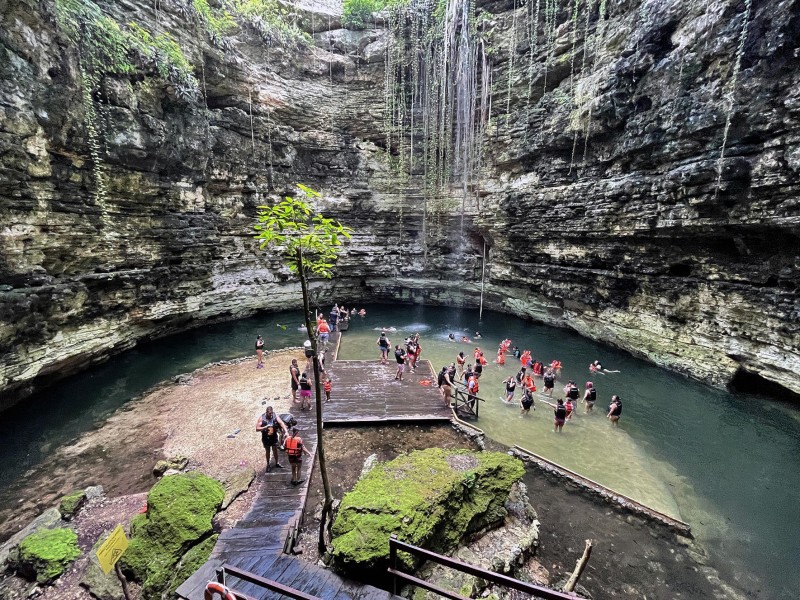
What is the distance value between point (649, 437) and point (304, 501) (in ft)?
34.8

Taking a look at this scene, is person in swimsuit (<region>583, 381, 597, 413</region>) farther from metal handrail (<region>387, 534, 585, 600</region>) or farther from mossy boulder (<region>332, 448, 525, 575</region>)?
metal handrail (<region>387, 534, 585, 600</region>)

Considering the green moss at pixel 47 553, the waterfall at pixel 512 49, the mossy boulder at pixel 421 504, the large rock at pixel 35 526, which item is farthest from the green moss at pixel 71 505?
the waterfall at pixel 512 49

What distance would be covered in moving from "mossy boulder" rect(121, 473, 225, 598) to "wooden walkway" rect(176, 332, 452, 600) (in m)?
0.60

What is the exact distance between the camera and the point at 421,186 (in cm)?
2761

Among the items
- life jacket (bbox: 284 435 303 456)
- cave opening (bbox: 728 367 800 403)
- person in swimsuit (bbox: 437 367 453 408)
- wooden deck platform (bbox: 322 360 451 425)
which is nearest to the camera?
life jacket (bbox: 284 435 303 456)

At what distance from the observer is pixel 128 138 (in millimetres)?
15430

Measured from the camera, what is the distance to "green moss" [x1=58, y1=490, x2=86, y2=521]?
741 cm

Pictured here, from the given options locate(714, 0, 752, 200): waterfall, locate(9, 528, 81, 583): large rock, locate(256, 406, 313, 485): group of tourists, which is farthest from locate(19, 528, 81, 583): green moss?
locate(714, 0, 752, 200): waterfall

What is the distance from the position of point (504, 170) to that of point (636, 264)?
1035cm

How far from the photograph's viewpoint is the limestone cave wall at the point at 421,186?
1184 centimetres

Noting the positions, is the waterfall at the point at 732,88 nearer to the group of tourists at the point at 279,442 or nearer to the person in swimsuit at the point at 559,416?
the person in swimsuit at the point at 559,416

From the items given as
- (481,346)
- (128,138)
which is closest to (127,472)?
(128,138)

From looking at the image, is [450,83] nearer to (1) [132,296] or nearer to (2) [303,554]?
(1) [132,296]

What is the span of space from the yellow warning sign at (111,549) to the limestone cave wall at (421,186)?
1112cm
